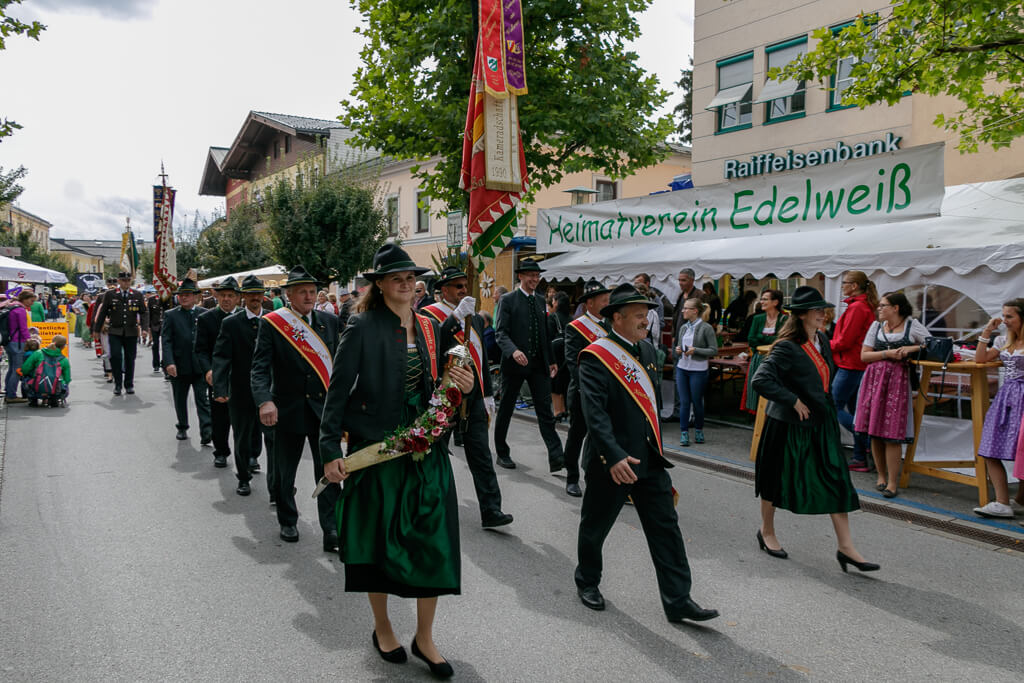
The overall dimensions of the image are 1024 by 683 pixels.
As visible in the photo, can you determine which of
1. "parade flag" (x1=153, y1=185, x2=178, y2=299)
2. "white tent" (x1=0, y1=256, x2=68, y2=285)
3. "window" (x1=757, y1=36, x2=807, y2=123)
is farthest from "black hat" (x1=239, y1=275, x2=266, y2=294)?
"window" (x1=757, y1=36, x2=807, y2=123)

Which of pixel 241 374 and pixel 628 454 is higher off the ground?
pixel 241 374

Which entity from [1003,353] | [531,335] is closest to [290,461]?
[531,335]

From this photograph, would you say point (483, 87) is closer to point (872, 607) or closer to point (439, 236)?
point (872, 607)

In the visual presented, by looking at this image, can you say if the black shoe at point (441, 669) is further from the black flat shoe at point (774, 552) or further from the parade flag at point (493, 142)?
the black flat shoe at point (774, 552)

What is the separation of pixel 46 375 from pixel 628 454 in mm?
10605

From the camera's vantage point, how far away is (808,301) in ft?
15.9

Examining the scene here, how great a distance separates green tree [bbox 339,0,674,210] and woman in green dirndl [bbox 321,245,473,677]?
35.4ft

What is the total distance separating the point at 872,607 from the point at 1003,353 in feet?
9.13

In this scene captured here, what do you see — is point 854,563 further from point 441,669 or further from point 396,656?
point 396,656

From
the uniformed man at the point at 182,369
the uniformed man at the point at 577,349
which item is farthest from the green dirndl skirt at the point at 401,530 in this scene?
the uniformed man at the point at 182,369

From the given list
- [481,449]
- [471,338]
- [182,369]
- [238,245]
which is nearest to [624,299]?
[471,338]

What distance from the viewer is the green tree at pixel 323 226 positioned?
2197 cm

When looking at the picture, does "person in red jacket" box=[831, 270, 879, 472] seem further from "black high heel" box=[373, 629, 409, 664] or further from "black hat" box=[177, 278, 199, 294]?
"black hat" box=[177, 278, 199, 294]

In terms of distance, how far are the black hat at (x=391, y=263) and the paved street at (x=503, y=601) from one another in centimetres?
177
